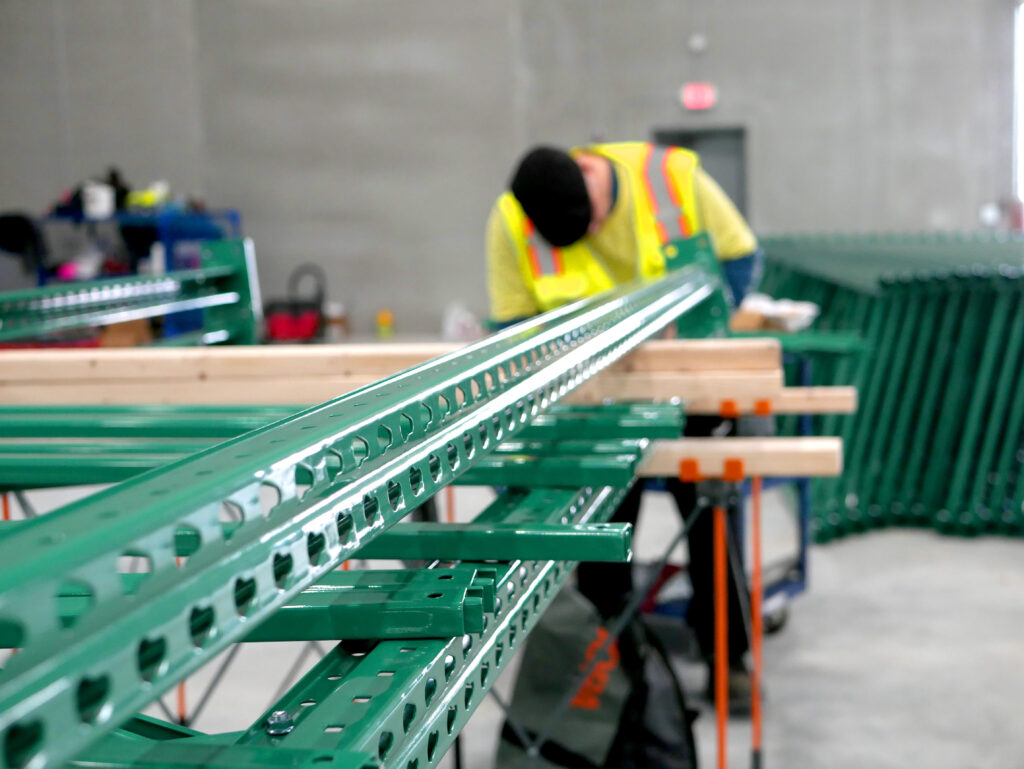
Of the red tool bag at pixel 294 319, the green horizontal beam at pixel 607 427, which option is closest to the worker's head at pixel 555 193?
the green horizontal beam at pixel 607 427

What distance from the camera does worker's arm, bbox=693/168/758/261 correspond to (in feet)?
13.9

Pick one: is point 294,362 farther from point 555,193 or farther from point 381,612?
point 381,612

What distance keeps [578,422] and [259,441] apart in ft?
4.52

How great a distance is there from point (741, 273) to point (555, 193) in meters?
1.20

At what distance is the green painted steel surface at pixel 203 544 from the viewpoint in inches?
26.6

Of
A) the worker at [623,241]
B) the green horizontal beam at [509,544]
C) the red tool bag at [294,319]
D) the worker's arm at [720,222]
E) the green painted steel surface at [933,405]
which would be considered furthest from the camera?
the red tool bag at [294,319]

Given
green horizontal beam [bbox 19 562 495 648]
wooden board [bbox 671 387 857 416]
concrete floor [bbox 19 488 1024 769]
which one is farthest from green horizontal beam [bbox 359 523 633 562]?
concrete floor [bbox 19 488 1024 769]

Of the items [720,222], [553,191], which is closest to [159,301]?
[553,191]

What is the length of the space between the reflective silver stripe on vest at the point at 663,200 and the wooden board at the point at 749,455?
1449 mm

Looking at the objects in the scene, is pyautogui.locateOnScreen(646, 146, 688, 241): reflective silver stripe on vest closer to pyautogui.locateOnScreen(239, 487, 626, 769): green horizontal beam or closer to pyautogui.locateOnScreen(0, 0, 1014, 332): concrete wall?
pyautogui.locateOnScreen(239, 487, 626, 769): green horizontal beam

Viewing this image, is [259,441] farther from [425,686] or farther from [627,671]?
[627,671]

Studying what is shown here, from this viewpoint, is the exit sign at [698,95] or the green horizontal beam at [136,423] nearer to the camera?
the green horizontal beam at [136,423]

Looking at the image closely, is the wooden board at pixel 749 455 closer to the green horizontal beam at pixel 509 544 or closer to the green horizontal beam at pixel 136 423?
the green horizontal beam at pixel 136 423

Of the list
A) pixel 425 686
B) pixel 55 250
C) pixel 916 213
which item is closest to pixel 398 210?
pixel 55 250
